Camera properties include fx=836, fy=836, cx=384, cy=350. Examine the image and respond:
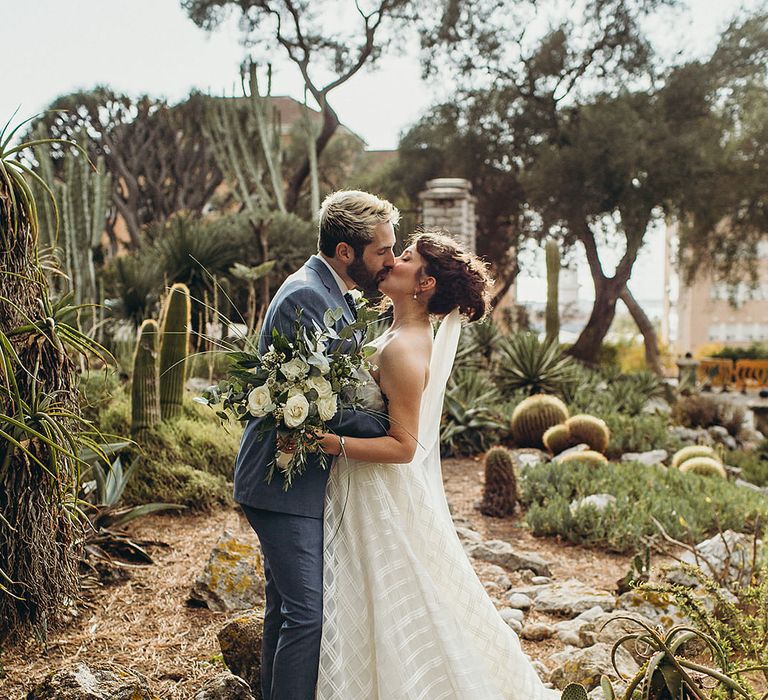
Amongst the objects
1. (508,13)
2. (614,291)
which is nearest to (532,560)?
(614,291)

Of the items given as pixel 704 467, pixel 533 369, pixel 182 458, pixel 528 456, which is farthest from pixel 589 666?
pixel 533 369

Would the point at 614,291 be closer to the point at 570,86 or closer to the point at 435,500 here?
the point at 570,86

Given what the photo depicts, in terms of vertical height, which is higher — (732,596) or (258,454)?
(258,454)

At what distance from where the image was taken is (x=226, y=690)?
296cm

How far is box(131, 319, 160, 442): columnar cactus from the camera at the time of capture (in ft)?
20.0

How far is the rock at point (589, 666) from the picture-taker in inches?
130

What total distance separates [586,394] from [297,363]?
9.79 meters

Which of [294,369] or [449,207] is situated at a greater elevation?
[449,207]

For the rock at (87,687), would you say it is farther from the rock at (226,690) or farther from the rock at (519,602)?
the rock at (519,602)

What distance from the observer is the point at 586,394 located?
1168cm

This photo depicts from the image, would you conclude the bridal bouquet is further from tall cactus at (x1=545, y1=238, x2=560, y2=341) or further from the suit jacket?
tall cactus at (x1=545, y1=238, x2=560, y2=341)

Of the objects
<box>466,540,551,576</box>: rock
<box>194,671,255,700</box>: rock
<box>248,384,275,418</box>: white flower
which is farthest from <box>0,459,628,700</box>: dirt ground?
<box>248,384,275,418</box>: white flower

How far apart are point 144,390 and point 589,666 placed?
13.0 feet

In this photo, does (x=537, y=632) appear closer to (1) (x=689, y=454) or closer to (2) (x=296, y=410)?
(2) (x=296, y=410)
